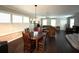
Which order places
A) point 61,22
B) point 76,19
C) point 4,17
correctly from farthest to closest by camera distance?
point 61,22 < point 4,17 < point 76,19

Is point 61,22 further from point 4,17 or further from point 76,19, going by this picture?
point 4,17

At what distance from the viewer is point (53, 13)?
2.14 metres

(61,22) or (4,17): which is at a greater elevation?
(4,17)

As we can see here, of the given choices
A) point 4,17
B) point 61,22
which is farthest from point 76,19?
point 4,17

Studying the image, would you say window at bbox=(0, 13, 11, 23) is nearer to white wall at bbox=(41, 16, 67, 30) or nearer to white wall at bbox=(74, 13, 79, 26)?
white wall at bbox=(41, 16, 67, 30)

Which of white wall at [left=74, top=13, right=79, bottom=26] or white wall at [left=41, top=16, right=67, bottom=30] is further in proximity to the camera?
white wall at [left=41, top=16, right=67, bottom=30]

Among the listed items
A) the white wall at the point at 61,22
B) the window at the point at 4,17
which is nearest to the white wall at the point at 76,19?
the white wall at the point at 61,22

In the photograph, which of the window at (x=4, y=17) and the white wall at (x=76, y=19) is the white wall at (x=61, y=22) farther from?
the window at (x=4, y=17)

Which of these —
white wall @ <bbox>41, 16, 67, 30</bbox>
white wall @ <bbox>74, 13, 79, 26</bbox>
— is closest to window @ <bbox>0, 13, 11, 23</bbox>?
white wall @ <bbox>41, 16, 67, 30</bbox>
